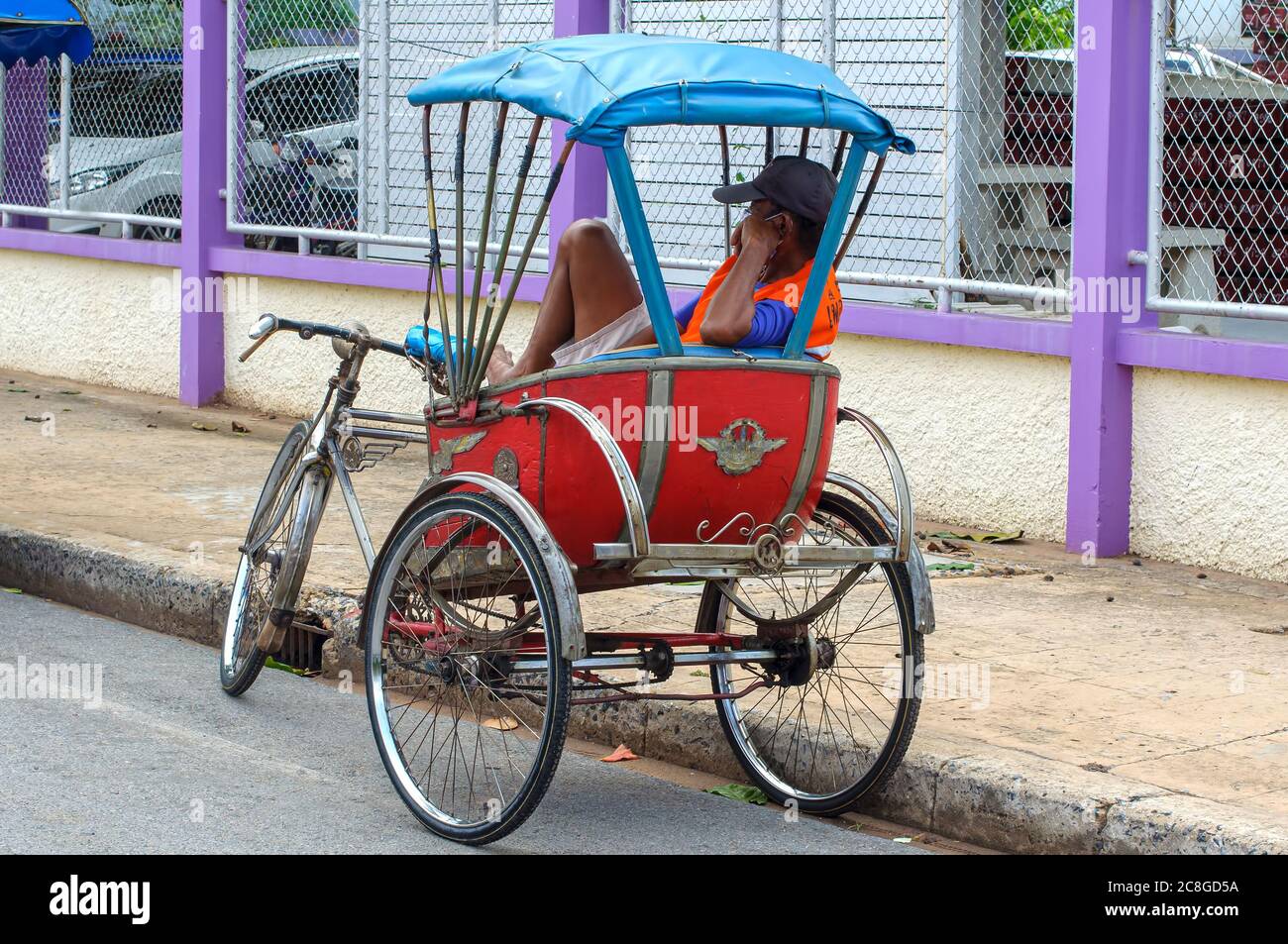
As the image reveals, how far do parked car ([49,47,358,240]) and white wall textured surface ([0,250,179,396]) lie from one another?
42 centimetres

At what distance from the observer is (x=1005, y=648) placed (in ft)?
19.9

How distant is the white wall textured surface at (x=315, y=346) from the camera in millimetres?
10672

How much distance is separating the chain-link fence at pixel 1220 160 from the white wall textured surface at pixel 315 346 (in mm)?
3772

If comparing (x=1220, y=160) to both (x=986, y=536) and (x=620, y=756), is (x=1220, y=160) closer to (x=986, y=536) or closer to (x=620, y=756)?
(x=986, y=536)

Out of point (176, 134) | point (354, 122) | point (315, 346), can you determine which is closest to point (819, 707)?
point (315, 346)

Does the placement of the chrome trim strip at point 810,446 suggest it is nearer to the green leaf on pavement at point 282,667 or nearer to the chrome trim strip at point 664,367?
the chrome trim strip at point 664,367

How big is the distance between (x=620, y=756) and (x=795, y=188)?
5.96ft

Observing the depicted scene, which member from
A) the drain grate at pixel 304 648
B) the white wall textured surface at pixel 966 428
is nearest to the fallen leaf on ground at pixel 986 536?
the white wall textured surface at pixel 966 428

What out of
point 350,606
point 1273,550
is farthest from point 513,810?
point 1273,550

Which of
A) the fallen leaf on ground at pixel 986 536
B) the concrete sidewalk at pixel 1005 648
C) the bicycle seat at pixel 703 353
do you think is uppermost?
the bicycle seat at pixel 703 353

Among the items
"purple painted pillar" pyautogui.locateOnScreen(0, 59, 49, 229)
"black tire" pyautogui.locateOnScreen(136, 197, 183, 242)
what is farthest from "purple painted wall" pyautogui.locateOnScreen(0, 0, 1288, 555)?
"purple painted pillar" pyautogui.locateOnScreen(0, 59, 49, 229)

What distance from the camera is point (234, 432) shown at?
35.3 ft
